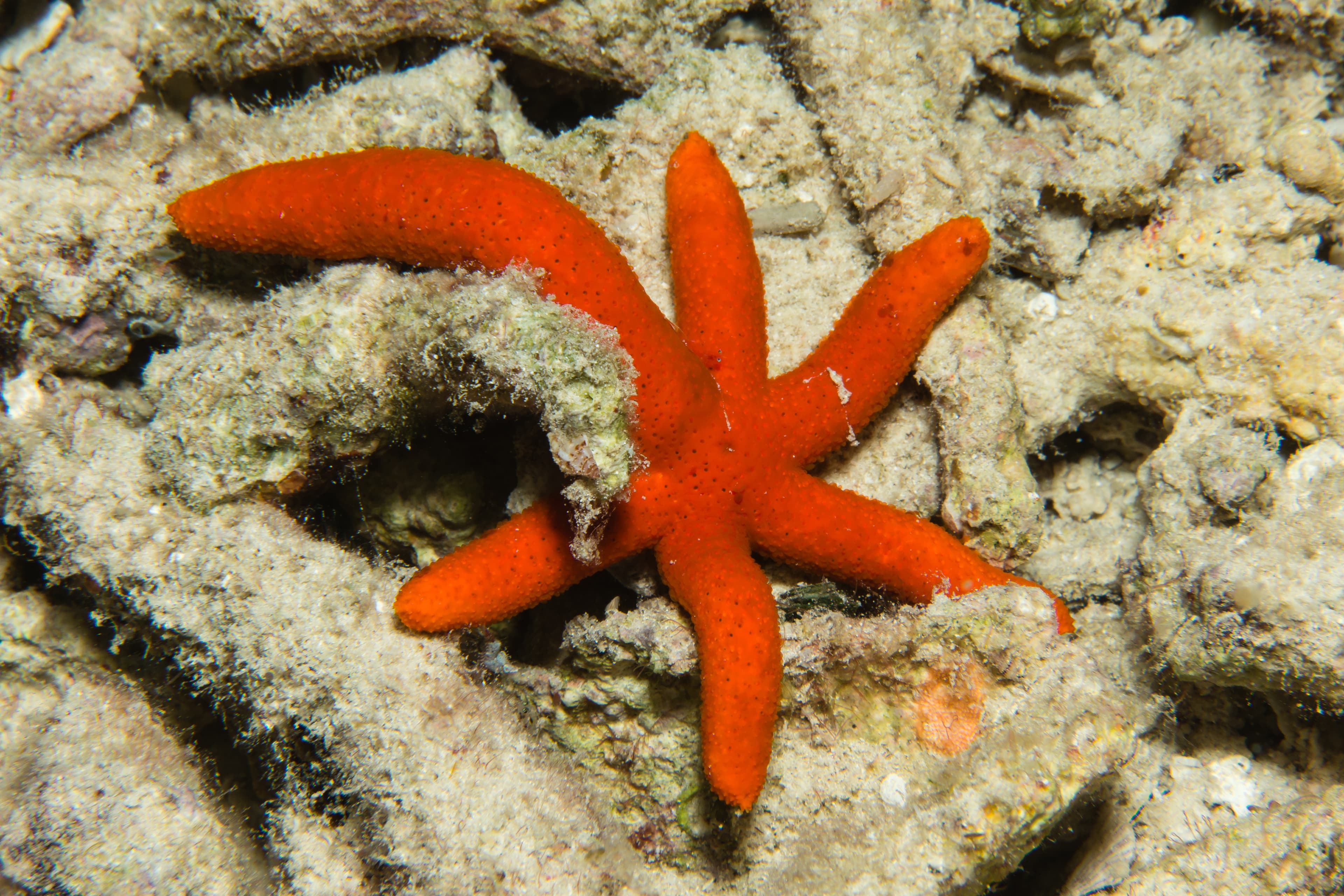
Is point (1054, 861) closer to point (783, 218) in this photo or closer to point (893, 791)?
point (893, 791)

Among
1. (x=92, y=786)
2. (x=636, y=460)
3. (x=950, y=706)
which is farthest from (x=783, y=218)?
(x=92, y=786)

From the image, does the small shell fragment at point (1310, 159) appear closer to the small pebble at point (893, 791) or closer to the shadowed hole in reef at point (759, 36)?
the shadowed hole in reef at point (759, 36)

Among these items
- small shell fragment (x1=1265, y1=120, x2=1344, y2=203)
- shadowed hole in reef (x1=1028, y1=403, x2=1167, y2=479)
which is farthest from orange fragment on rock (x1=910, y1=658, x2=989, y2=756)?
small shell fragment (x1=1265, y1=120, x2=1344, y2=203)

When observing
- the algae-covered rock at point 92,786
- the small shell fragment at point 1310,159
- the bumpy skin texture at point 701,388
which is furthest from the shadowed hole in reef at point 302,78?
the small shell fragment at point 1310,159

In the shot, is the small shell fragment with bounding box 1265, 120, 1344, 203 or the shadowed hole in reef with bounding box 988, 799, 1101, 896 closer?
the shadowed hole in reef with bounding box 988, 799, 1101, 896

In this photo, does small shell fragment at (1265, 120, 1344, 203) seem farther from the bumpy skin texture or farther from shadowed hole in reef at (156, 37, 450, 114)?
shadowed hole in reef at (156, 37, 450, 114)
